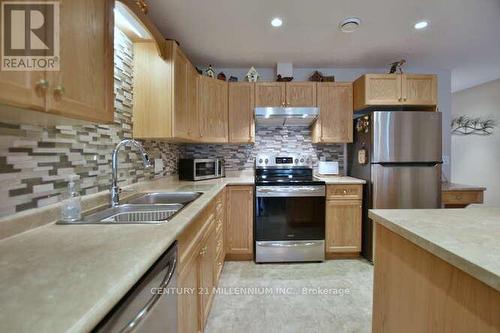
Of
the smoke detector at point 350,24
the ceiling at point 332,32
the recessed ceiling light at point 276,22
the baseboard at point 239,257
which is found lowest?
the baseboard at point 239,257

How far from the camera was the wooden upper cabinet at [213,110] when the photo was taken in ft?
8.63

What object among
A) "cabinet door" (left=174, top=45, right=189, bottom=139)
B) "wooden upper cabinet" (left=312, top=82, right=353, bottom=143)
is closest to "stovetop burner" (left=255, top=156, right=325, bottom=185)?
"wooden upper cabinet" (left=312, top=82, right=353, bottom=143)

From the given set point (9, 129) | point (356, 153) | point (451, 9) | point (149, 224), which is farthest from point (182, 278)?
point (451, 9)

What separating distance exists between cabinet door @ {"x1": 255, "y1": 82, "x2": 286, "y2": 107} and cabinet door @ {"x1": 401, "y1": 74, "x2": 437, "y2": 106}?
1351 millimetres

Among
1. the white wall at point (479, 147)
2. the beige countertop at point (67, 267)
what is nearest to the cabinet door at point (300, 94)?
the beige countertop at point (67, 267)

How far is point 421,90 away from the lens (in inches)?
101

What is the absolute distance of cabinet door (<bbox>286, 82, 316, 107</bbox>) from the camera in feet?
9.13

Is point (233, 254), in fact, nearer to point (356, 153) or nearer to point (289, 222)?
point (289, 222)

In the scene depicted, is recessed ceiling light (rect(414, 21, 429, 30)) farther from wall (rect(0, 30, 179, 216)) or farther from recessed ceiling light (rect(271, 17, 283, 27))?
wall (rect(0, 30, 179, 216))

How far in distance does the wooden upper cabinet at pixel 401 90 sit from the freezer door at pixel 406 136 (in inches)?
8.8

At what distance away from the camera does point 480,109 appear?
12.9ft

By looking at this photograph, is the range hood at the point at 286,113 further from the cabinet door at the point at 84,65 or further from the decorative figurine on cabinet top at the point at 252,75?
the cabinet door at the point at 84,65

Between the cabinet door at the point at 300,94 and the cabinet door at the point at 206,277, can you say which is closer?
the cabinet door at the point at 206,277

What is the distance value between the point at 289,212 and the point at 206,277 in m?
1.23
